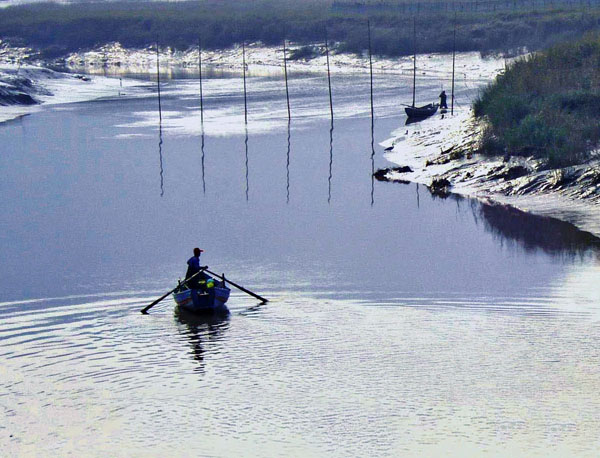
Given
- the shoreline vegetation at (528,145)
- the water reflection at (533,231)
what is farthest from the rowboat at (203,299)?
the shoreline vegetation at (528,145)

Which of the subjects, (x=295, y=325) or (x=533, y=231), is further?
(x=533, y=231)

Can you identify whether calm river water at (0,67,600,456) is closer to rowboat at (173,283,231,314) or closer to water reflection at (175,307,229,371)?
water reflection at (175,307,229,371)

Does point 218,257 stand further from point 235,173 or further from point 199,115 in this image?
point 199,115

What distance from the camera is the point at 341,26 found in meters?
137

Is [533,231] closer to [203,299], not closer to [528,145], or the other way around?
[528,145]

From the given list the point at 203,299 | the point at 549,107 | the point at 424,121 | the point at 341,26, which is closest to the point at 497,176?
the point at 549,107

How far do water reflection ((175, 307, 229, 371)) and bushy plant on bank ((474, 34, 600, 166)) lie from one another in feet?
68.7

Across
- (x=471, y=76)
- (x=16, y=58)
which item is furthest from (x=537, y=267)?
(x=16, y=58)

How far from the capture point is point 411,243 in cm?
3769

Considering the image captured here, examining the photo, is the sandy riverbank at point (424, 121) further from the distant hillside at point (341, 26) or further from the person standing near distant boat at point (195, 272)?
the person standing near distant boat at point (195, 272)

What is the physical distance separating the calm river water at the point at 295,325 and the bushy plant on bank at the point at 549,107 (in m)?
4.77

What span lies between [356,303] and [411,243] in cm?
852

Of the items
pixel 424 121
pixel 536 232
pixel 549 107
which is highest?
pixel 549 107

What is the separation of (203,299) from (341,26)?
365ft
